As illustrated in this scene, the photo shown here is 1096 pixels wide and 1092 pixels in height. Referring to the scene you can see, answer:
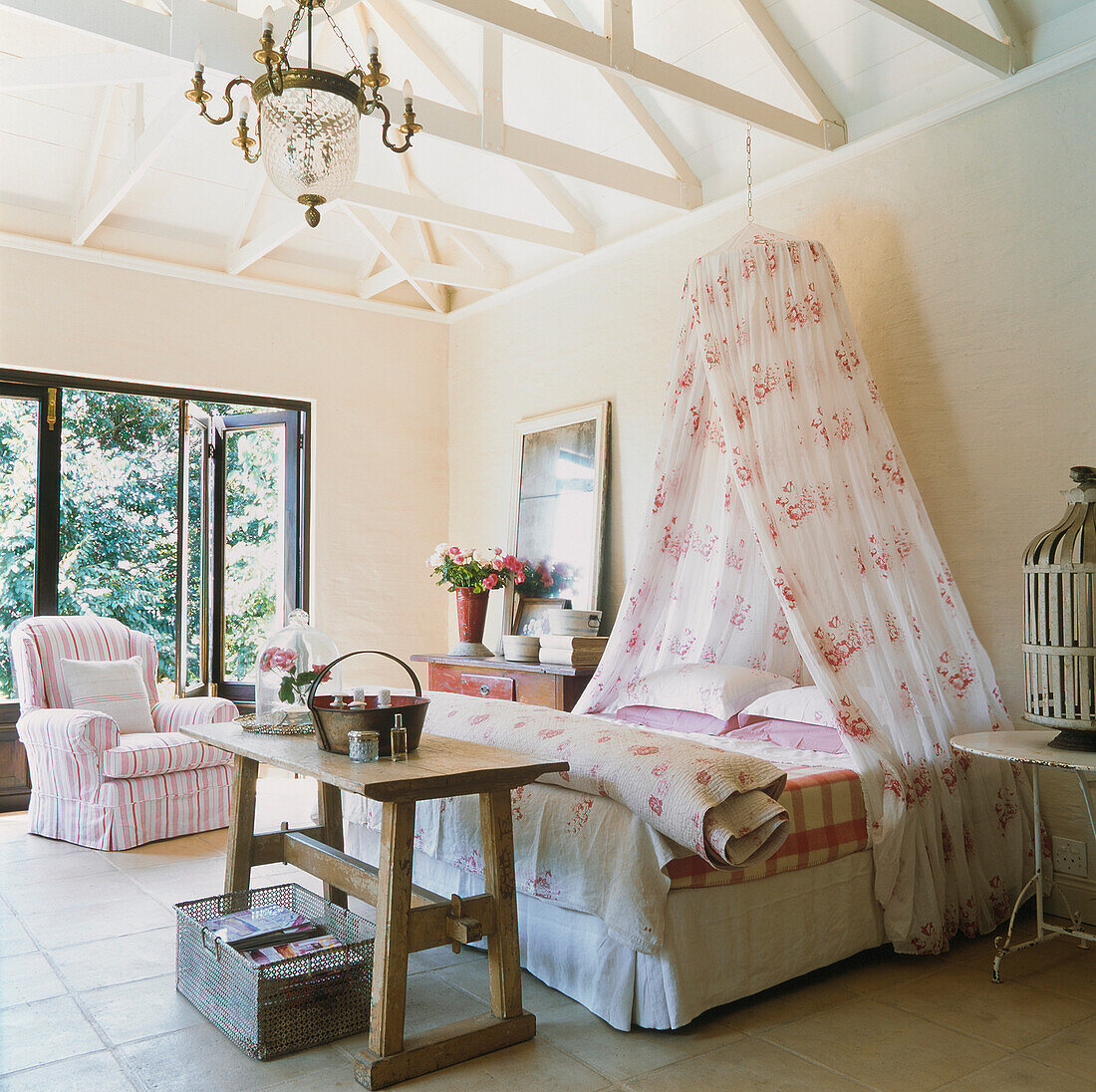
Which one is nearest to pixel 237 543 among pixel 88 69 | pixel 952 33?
pixel 88 69

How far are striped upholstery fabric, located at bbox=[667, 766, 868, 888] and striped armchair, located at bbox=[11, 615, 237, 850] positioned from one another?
264 cm

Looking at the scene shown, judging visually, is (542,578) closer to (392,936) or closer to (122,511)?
(122,511)

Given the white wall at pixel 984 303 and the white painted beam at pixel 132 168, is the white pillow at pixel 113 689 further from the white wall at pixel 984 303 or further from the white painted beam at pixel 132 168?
the white wall at pixel 984 303

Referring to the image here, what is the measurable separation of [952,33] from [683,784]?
2589 millimetres

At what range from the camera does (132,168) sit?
14.6 ft

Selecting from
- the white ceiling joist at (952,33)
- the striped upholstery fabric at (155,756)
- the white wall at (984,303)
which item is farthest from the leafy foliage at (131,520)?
the white ceiling joist at (952,33)

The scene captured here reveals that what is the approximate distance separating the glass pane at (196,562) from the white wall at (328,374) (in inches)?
25.2

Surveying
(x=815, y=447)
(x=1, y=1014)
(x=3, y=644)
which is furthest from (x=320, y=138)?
(x=3, y=644)

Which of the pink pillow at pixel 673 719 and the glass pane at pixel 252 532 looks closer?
the pink pillow at pixel 673 719

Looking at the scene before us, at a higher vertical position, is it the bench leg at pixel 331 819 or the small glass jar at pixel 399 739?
the small glass jar at pixel 399 739

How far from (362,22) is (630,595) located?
303 cm

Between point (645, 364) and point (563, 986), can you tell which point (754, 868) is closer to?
point (563, 986)

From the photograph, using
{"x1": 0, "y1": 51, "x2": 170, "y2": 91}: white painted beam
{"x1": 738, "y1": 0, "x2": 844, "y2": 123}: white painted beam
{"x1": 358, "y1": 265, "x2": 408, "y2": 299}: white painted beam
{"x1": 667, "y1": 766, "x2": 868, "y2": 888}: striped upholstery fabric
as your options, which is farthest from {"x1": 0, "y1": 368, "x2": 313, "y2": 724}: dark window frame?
{"x1": 667, "y1": 766, "x2": 868, "y2": 888}: striped upholstery fabric

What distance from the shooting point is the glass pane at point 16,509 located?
16.8ft
